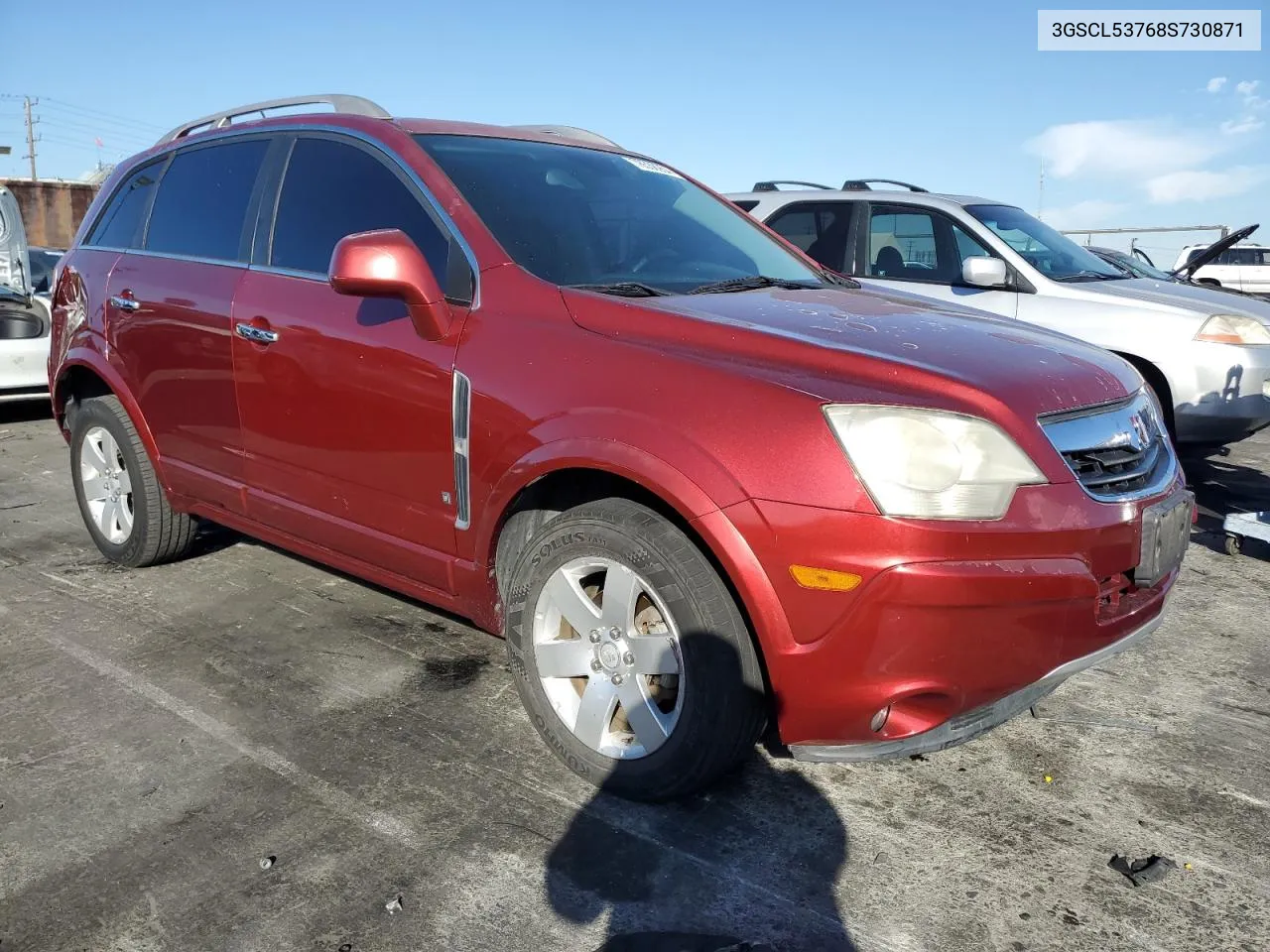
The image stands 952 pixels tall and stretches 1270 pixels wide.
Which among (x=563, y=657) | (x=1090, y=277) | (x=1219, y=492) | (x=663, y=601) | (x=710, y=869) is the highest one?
(x=1090, y=277)

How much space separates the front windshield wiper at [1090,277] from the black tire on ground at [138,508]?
5123 millimetres

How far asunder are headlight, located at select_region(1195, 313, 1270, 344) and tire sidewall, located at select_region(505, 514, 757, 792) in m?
4.67

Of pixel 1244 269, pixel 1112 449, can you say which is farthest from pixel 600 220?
pixel 1244 269

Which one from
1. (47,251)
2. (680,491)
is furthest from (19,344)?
(680,491)

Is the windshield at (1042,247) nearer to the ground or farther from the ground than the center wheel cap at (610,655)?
farther from the ground

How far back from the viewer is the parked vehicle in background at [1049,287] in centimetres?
578

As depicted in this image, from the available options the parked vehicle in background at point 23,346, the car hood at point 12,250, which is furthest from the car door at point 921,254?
the car hood at point 12,250

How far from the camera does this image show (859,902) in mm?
2285

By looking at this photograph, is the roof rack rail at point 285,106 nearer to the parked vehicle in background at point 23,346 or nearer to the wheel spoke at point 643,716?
the wheel spoke at point 643,716

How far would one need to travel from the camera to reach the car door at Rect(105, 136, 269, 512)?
12.2 ft

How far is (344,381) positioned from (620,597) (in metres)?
1.21

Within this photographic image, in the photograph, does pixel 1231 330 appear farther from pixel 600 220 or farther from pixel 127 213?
pixel 127 213

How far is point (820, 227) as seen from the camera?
708 centimetres

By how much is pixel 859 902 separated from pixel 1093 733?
1.22 m
